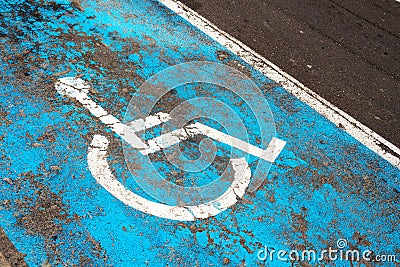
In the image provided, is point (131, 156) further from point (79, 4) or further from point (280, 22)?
point (280, 22)

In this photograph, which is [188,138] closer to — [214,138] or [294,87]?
[214,138]

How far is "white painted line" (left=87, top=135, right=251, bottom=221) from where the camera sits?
12.7ft

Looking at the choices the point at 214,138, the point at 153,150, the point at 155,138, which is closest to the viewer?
the point at 153,150

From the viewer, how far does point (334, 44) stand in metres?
6.62

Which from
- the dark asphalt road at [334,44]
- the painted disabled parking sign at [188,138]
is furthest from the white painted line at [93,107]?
the dark asphalt road at [334,44]

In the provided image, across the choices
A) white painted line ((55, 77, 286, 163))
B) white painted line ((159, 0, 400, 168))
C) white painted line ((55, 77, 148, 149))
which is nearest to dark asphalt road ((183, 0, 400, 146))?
white painted line ((159, 0, 400, 168))

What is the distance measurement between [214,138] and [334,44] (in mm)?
2990

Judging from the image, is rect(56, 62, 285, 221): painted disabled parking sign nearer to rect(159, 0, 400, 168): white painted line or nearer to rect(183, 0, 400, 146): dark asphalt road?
rect(159, 0, 400, 168): white painted line

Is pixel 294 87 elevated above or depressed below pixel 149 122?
above

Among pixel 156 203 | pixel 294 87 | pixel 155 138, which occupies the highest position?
pixel 294 87

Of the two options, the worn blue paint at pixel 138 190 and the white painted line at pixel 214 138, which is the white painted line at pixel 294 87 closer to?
the worn blue paint at pixel 138 190

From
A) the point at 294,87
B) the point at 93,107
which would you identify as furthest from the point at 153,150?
the point at 294,87

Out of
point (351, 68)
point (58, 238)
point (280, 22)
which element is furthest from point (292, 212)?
point (280, 22)

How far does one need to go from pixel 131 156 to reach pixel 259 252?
4.85ft
